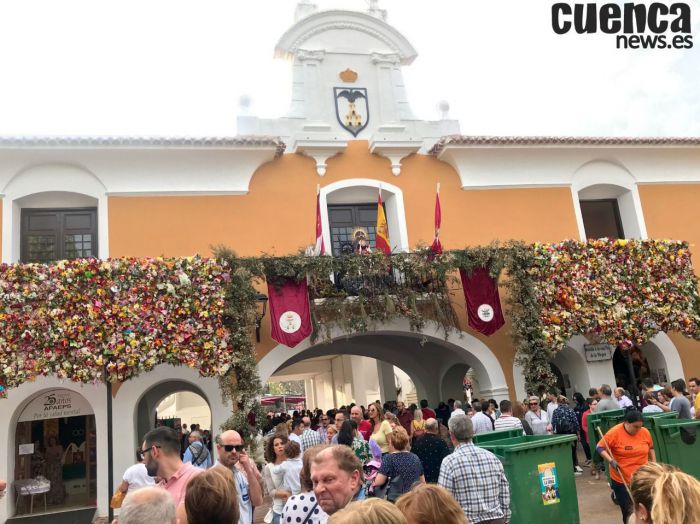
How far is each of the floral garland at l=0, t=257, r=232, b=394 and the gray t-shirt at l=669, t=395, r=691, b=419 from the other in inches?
307

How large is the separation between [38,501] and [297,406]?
26.2m

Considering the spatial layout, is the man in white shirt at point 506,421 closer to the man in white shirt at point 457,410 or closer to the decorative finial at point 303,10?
the man in white shirt at point 457,410

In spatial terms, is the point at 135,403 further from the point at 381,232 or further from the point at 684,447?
the point at 684,447

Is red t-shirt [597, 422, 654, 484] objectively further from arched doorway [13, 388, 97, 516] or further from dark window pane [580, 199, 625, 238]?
dark window pane [580, 199, 625, 238]

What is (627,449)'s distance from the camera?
20.7ft

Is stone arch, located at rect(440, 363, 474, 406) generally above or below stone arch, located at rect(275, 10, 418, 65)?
below

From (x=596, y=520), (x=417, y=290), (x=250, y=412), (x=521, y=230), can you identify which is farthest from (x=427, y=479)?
(x=521, y=230)

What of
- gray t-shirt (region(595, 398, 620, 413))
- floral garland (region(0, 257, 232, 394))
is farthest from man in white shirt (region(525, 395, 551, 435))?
floral garland (region(0, 257, 232, 394))

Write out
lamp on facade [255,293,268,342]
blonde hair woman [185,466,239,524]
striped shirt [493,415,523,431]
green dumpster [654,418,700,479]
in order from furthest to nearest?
lamp on facade [255,293,268,342]
striped shirt [493,415,523,431]
green dumpster [654,418,700,479]
blonde hair woman [185,466,239,524]

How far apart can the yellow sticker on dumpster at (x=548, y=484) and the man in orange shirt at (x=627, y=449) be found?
74cm

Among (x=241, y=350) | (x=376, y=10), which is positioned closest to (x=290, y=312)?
(x=241, y=350)

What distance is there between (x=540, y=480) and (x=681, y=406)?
12.4 ft

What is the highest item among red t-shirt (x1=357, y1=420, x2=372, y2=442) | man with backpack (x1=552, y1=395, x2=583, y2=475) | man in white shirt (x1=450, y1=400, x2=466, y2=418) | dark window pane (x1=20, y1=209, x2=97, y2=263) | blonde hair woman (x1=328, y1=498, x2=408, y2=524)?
dark window pane (x1=20, y1=209, x2=97, y2=263)

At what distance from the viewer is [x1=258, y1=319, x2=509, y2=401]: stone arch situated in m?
13.2
